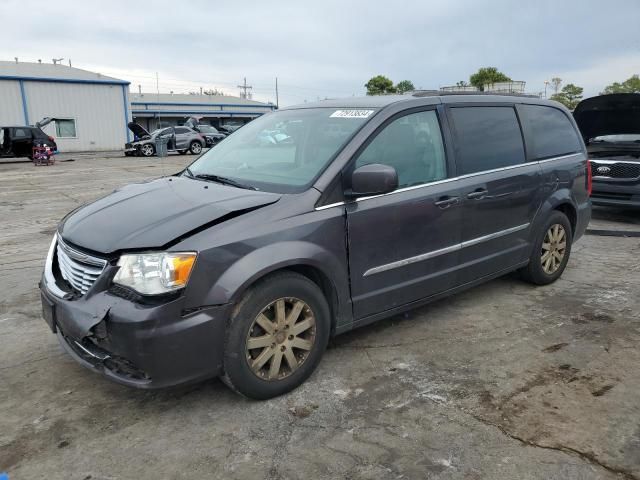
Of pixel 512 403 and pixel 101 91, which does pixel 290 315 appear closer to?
pixel 512 403

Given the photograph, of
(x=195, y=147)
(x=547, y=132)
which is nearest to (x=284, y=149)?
(x=547, y=132)

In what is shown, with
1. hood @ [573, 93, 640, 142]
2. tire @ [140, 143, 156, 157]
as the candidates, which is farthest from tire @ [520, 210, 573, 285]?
tire @ [140, 143, 156, 157]

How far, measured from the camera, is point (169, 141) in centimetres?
2491

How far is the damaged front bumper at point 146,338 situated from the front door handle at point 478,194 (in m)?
2.16

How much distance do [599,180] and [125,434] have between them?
813 centimetres

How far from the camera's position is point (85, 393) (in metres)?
3.11

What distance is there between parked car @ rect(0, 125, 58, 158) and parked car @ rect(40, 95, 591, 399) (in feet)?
66.7

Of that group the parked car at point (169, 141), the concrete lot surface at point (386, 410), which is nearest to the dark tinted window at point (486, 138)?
the concrete lot surface at point (386, 410)

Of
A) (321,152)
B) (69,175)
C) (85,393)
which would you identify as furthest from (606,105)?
(69,175)

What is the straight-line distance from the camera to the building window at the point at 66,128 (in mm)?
30234

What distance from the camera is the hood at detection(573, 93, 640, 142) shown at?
864 centimetres

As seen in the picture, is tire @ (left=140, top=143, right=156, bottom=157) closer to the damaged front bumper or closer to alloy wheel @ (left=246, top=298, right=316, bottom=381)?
the damaged front bumper

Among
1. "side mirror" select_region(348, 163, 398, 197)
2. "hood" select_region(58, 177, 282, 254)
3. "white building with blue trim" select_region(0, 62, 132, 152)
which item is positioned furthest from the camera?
"white building with blue trim" select_region(0, 62, 132, 152)

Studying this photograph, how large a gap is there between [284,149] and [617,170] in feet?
21.8
